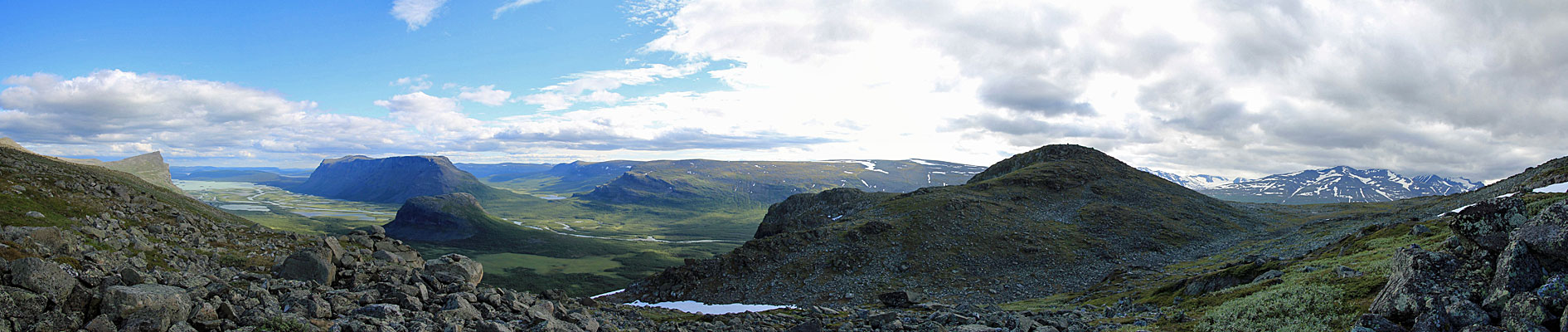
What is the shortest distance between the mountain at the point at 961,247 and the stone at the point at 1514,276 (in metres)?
48.9

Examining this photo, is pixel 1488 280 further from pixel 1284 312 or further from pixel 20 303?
pixel 20 303

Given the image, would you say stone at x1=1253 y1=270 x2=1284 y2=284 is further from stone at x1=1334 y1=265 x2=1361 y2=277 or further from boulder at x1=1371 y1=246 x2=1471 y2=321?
boulder at x1=1371 y1=246 x2=1471 y2=321

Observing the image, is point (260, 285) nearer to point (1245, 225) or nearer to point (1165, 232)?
point (1165, 232)

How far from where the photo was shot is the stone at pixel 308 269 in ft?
73.1

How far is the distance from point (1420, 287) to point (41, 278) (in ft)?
108

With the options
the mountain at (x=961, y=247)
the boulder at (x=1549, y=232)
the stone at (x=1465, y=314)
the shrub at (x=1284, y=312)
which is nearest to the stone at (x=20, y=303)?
the stone at (x=1465, y=314)

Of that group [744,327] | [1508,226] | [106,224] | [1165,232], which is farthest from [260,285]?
[1165,232]

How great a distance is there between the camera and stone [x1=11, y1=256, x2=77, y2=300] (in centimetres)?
1310

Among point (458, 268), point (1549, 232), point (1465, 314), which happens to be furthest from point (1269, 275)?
point (458, 268)

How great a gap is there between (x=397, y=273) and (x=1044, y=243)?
77546 mm

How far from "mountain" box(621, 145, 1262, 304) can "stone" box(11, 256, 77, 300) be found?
58.3 m

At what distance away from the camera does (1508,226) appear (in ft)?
49.1

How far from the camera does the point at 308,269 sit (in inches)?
890

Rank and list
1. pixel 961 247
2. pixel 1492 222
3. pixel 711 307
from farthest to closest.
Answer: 1. pixel 961 247
2. pixel 711 307
3. pixel 1492 222
